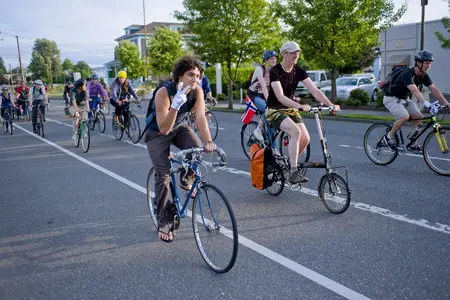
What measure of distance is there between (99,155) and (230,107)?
51.8ft

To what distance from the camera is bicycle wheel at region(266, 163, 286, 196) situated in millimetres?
5875

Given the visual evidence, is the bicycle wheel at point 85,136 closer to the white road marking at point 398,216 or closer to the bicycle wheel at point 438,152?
the white road marking at point 398,216

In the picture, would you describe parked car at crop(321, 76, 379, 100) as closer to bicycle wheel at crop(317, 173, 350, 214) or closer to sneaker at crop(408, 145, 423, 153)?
sneaker at crop(408, 145, 423, 153)

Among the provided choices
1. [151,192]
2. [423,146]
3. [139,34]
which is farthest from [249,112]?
[139,34]

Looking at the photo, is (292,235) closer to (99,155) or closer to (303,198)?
(303,198)

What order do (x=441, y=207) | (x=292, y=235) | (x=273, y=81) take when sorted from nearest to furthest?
1. (x=292, y=235)
2. (x=441, y=207)
3. (x=273, y=81)

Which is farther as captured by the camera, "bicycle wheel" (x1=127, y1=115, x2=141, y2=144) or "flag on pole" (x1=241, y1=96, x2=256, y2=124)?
"bicycle wheel" (x1=127, y1=115, x2=141, y2=144)

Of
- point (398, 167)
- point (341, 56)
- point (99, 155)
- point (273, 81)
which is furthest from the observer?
point (341, 56)

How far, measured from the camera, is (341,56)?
20.0m

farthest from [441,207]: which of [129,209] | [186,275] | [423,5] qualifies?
[423,5]

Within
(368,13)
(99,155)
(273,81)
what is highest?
(368,13)

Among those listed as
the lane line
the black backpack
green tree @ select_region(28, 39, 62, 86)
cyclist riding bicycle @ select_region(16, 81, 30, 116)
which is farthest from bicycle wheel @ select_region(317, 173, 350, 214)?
green tree @ select_region(28, 39, 62, 86)

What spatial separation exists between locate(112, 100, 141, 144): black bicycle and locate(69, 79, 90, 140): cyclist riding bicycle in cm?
114

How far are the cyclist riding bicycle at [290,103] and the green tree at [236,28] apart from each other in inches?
748
